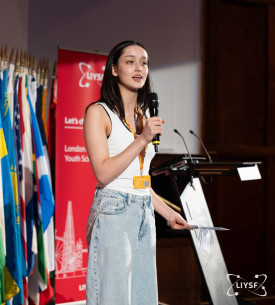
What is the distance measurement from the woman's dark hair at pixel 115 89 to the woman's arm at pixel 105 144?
69mm

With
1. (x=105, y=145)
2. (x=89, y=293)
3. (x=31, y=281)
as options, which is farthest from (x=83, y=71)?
(x=89, y=293)

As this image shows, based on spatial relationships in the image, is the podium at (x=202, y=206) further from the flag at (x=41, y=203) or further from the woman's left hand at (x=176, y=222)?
the woman's left hand at (x=176, y=222)

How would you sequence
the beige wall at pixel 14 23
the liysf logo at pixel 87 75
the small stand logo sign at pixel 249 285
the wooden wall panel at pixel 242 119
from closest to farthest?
1. the liysf logo at pixel 87 75
2. the beige wall at pixel 14 23
3. the small stand logo sign at pixel 249 285
4. the wooden wall panel at pixel 242 119

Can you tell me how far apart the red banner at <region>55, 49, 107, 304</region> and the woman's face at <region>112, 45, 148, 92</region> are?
1.70 meters

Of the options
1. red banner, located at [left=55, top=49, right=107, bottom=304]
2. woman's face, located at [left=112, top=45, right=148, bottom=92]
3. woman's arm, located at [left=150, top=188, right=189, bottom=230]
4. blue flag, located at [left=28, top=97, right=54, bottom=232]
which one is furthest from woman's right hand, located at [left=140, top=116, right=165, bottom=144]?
red banner, located at [left=55, top=49, right=107, bottom=304]

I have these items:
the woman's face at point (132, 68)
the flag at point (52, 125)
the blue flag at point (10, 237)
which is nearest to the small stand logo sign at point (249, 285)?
the flag at point (52, 125)

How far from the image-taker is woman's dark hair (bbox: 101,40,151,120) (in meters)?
1.71

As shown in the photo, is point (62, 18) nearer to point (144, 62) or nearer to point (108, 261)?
point (144, 62)

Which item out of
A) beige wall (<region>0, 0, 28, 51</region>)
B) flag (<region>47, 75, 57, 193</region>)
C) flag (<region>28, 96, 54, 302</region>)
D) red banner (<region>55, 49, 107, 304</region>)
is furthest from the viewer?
beige wall (<region>0, 0, 28, 51</region>)

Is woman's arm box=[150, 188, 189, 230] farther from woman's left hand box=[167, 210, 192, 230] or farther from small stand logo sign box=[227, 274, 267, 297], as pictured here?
small stand logo sign box=[227, 274, 267, 297]

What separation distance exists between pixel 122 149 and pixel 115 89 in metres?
0.27

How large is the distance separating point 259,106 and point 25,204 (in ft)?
8.86

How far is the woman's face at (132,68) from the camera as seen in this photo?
1.73 metres

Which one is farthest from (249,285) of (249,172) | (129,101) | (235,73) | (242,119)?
(129,101)
